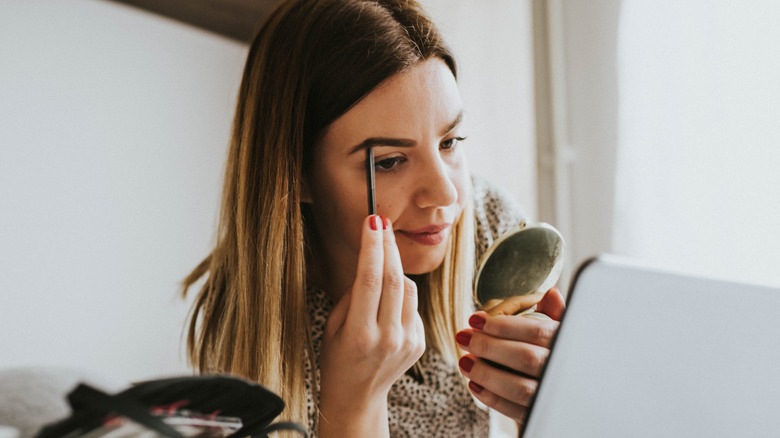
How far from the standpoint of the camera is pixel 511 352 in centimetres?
57

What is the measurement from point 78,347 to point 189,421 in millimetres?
955

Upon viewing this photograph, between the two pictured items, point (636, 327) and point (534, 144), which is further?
point (534, 144)

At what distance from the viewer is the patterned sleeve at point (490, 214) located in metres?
1.05

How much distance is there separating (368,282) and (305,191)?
23cm

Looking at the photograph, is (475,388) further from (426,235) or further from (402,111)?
(402,111)

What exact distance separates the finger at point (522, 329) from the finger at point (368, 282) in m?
0.14

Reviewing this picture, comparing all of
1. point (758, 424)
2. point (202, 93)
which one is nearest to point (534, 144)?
point (202, 93)

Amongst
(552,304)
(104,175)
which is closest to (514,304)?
(552,304)

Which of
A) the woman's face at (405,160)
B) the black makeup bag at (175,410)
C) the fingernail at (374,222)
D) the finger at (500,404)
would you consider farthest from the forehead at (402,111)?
the black makeup bag at (175,410)

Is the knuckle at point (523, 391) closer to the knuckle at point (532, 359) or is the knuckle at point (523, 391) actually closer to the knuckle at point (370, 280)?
the knuckle at point (532, 359)

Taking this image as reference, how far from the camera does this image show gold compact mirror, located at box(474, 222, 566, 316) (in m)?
0.63

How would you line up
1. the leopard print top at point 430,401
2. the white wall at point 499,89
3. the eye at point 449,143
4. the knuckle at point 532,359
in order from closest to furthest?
the knuckle at point 532,359, the eye at point 449,143, the leopard print top at point 430,401, the white wall at point 499,89

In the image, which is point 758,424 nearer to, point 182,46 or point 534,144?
point 182,46

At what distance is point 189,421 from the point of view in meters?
0.31
